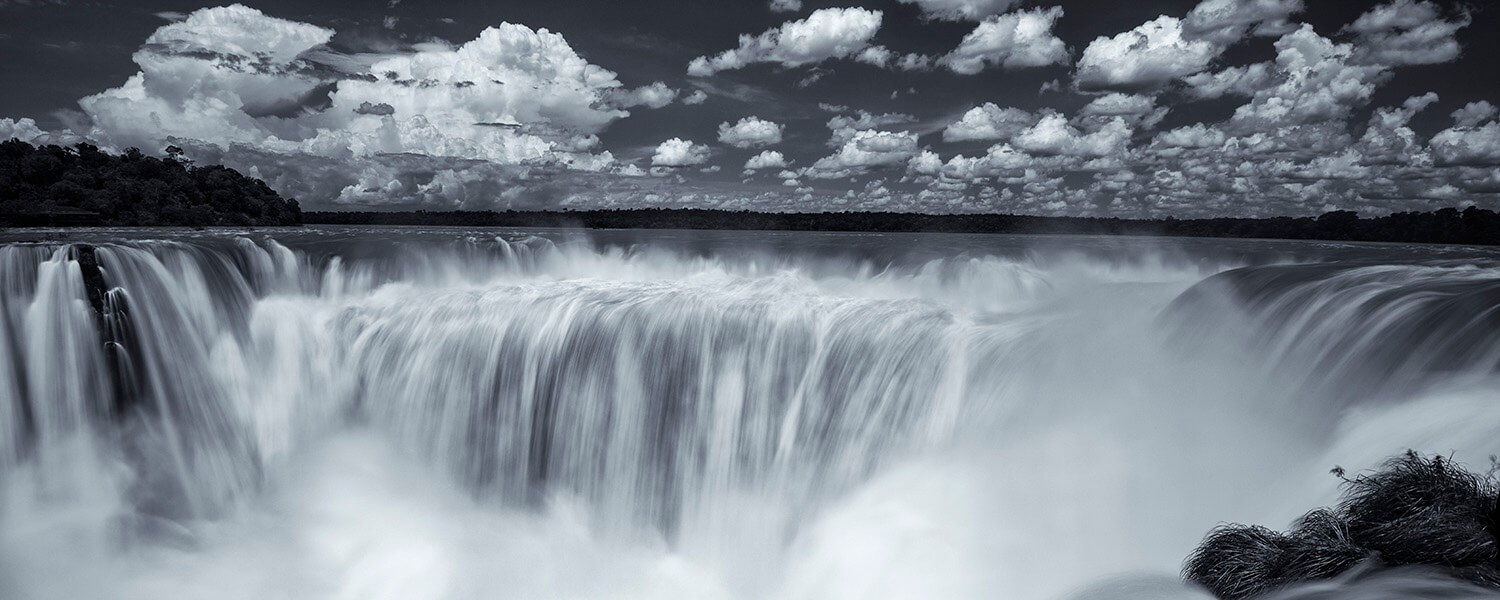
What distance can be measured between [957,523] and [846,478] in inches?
91.0

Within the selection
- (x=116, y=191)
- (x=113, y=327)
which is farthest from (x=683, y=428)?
(x=116, y=191)

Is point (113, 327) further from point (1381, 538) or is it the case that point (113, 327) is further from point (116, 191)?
point (116, 191)

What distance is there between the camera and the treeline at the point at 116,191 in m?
38.6

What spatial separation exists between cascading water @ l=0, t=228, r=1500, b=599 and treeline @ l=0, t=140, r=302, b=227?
23.9 metres

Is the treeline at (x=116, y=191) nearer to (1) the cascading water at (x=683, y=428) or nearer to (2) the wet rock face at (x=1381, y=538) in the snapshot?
(1) the cascading water at (x=683, y=428)

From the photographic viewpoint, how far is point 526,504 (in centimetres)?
1396

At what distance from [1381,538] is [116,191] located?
54.0 meters


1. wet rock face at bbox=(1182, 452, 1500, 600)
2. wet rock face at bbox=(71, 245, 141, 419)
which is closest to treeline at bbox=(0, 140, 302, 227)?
wet rock face at bbox=(71, 245, 141, 419)

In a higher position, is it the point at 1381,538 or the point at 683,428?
the point at 1381,538

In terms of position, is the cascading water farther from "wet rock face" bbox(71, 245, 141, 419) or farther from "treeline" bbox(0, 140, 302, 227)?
"treeline" bbox(0, 140, 302, 227)

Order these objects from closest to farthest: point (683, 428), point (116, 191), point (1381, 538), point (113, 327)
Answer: point (1381, 538) → point (683, 428) → point (113, 327) → point (116, 191)

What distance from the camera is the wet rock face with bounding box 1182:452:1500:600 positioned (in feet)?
17.4

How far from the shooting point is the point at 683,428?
14070 mm

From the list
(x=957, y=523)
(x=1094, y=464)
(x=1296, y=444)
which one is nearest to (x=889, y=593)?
(x=957, y=523)
